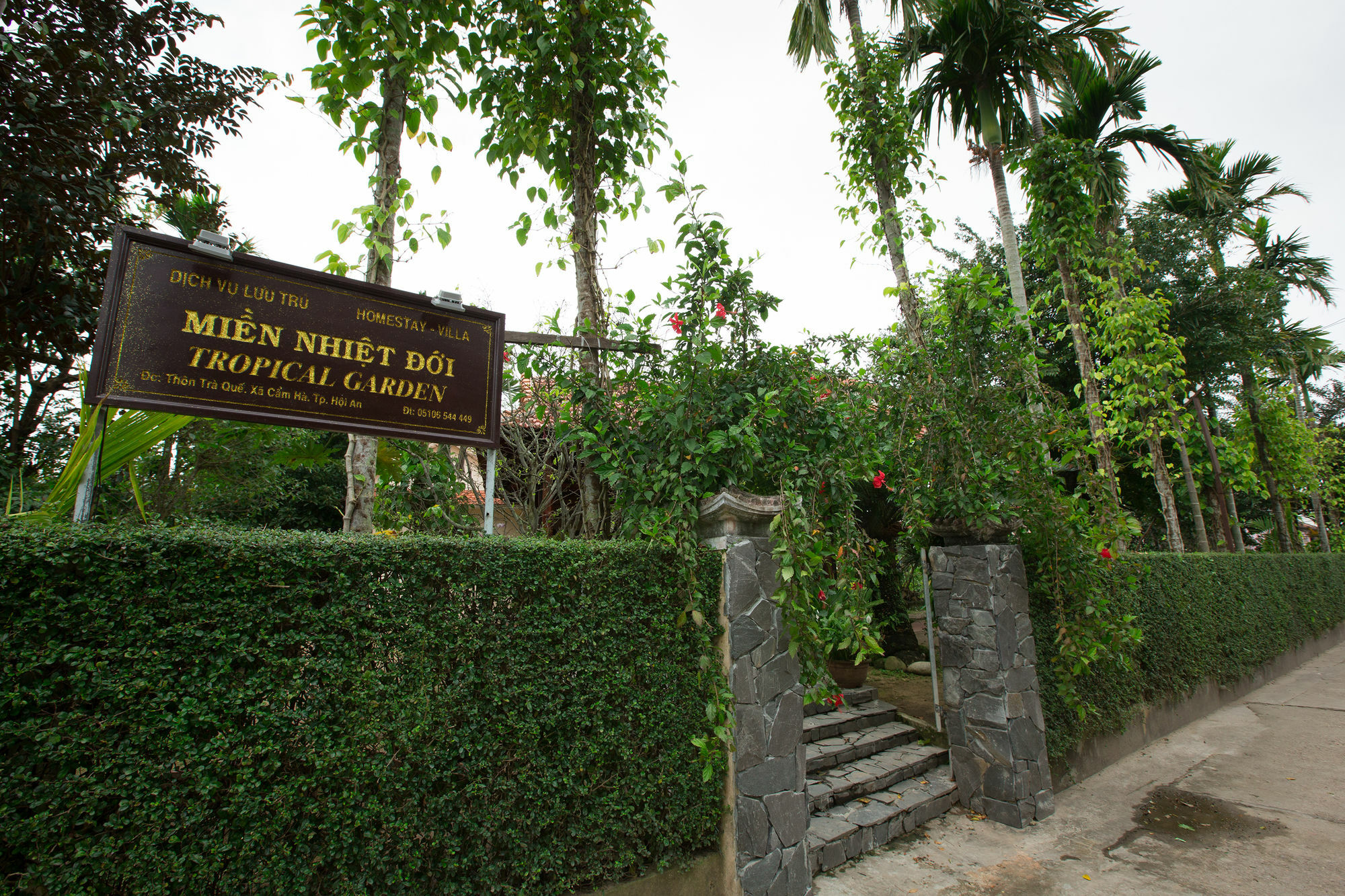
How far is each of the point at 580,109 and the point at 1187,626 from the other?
8.54 m

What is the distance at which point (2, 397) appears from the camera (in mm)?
4910

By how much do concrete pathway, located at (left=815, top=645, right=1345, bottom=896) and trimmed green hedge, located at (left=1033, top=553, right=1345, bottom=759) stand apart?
524 millimetres

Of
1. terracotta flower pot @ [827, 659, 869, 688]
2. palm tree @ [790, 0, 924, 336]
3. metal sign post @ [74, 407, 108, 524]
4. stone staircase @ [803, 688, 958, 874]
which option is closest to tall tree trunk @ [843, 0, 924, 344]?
palm tree @ [790, 0, 924, 336]

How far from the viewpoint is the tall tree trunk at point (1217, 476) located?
1082cm

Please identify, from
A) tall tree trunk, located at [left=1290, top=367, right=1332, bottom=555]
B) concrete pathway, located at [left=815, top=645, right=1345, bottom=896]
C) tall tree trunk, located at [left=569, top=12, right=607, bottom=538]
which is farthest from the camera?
tall tree trunk, located at [left=1290, top=367, right=1332, bottom=555]

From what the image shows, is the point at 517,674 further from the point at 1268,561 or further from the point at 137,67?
the point at 1268,561

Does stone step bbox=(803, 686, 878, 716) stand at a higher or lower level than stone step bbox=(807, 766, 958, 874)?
higher

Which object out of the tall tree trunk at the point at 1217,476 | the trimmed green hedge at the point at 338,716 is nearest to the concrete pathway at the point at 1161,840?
the trimmed green hedge at the point at 338,716

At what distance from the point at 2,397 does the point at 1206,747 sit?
1151 cm

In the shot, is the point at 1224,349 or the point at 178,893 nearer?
the point at 178,893

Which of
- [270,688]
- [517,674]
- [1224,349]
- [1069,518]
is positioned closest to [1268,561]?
[1224,349]

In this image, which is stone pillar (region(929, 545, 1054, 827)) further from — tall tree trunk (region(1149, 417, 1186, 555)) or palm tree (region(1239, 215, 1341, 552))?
palm tree (region(1239, 215, 1341, 552))

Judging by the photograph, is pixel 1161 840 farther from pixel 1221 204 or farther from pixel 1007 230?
pixel 1221 204

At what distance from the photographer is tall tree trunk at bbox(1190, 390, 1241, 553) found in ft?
35.5
